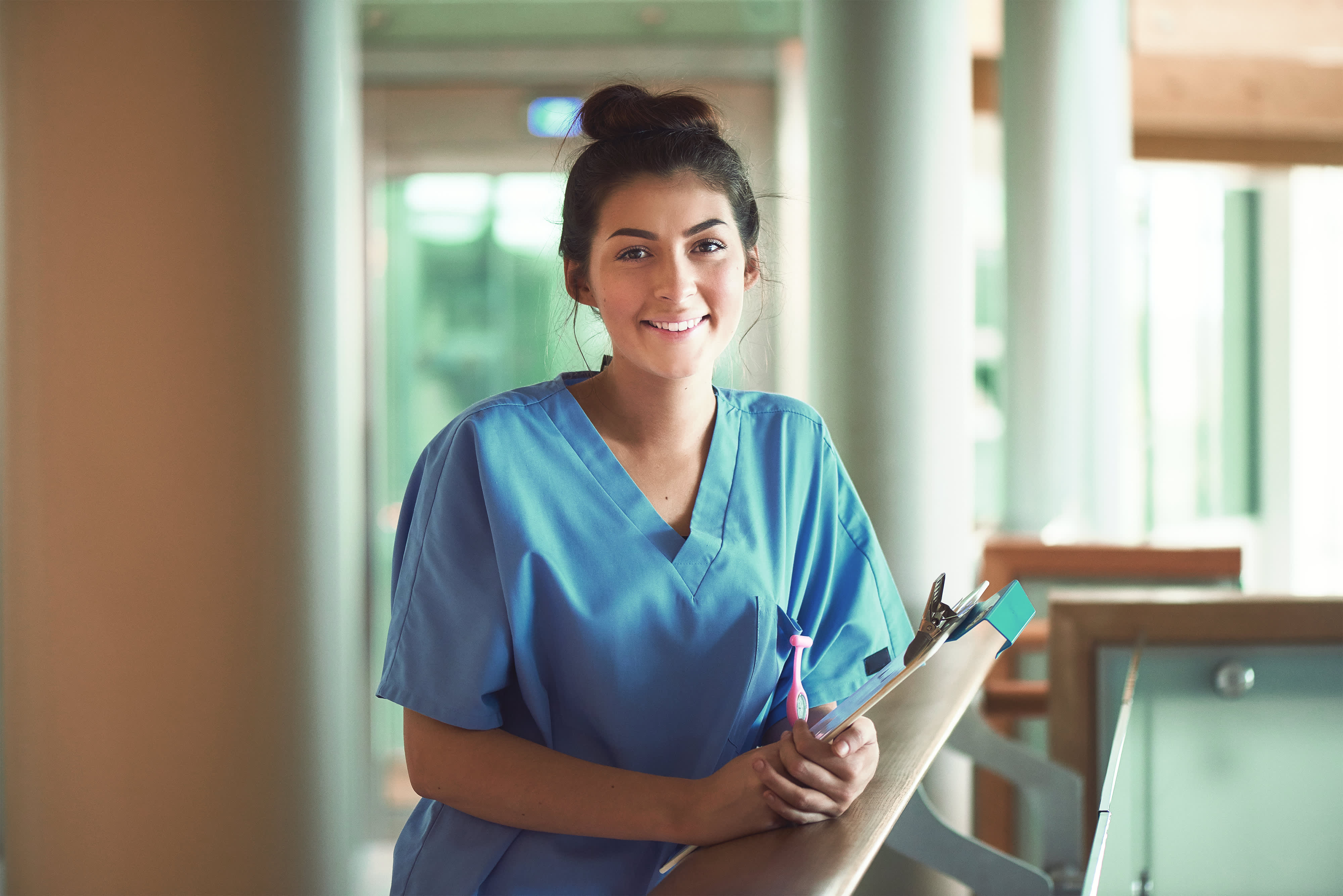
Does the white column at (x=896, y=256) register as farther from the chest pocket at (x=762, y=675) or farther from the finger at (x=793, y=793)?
the finger at (x=793, y=793)

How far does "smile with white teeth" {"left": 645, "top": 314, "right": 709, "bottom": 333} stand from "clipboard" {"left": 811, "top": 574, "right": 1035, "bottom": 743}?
1.31 ft

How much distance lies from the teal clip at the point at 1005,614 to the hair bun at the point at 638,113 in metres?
0.64

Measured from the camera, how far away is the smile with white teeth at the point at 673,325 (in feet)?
4.03

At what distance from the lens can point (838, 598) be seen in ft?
4.43

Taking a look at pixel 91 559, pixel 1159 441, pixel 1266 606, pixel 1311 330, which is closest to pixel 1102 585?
pixel 1266 606

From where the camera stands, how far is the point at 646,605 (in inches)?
46.6

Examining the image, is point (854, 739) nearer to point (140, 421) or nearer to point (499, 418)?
point (499, 418)

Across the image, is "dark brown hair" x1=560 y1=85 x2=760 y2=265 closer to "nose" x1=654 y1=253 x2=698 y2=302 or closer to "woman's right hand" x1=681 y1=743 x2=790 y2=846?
"nose" x1=654 y1=253 x2=698 y2=302

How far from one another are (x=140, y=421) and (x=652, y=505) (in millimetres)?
844

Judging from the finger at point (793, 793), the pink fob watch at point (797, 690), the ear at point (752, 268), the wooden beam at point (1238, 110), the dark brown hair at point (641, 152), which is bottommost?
the finger at point (793, 793)

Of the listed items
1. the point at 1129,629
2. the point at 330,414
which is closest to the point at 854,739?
the point at 1129,629

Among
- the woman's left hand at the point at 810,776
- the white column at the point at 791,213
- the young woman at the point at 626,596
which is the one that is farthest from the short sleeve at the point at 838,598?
the white column at the point at 791,213

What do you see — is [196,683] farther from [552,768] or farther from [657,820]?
[657,820]

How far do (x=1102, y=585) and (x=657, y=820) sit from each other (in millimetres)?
1987
